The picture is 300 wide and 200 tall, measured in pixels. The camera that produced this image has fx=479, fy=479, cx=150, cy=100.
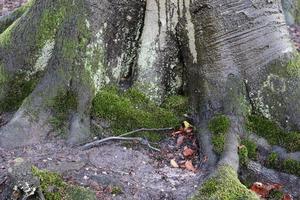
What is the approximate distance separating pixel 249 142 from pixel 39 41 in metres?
2.32

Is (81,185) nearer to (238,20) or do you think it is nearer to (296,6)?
(238,20)

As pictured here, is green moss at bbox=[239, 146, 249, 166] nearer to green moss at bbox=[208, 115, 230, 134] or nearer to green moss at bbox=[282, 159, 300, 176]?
green moss at bbox=[208, 115, 230, 134]

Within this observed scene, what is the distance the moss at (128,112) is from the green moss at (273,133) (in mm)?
778

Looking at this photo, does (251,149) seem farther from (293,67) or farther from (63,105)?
(63,105)

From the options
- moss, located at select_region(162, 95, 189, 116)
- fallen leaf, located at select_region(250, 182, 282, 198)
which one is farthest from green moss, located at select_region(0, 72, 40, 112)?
fallen leaf, located at select_region(250, 182, 282, 198)

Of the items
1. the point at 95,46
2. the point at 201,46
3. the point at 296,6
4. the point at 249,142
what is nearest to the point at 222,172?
the point at 249,142

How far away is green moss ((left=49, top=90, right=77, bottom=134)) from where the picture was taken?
4617 mm

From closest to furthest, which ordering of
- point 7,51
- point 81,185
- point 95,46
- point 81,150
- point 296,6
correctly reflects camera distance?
point 81,185 → point 81,150 → point 95,46 → point 7,51 → point 296,6

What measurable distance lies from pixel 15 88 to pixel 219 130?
7.09ft

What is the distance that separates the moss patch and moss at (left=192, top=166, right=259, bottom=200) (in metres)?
0.77

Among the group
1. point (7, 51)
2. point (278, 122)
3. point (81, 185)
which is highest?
point (7, 51)

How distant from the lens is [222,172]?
3.77 meters

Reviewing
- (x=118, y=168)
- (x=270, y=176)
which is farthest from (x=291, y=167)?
(x=118, y=168)

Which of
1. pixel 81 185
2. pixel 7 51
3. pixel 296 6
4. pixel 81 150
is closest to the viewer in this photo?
pixel 81 185
